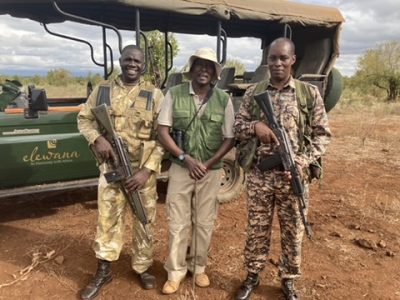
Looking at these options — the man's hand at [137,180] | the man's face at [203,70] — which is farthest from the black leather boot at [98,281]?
the man's face at [203,70]

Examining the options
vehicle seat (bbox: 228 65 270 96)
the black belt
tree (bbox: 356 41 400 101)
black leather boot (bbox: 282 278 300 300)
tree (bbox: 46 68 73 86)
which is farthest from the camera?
tree (bbox: 46 68 73 86)

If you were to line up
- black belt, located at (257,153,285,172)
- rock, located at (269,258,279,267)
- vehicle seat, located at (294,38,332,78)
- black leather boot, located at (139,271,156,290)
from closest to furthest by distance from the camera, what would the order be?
black belt, located at (257,153,285,172) < black leather boot, located at (139,271,156,290) < rock, located at (269,258,279,267) < vehicle seat, located at (294,38,332,78)

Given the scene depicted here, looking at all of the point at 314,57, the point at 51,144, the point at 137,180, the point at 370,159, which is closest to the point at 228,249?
the point at 137,180

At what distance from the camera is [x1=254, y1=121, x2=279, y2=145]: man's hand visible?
8.63 ft

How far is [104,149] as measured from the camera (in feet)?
9.41

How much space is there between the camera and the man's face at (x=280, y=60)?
8.52 feet

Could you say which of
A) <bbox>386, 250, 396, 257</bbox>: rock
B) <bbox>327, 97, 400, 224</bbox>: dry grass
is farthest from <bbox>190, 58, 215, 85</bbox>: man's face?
<bbox>327, 97, 400, 224</bbox>: dry grass

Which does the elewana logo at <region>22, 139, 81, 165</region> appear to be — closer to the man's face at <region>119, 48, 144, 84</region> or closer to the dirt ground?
the dirt ground

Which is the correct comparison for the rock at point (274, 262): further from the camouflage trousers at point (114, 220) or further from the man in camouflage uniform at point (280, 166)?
the camouflage trousers at point (114, 220)

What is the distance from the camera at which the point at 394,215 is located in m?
4.68

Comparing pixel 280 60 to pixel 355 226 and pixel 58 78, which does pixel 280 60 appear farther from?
pixel 58 78

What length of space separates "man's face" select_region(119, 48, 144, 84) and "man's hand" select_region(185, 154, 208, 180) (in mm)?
677

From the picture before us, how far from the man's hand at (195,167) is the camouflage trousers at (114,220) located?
0.36 metres

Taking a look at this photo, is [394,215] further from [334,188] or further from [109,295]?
[109,295]
